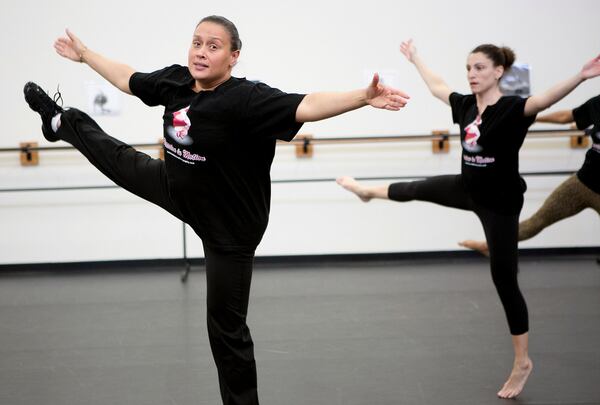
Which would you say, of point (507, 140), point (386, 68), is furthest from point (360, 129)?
point (507, 140)

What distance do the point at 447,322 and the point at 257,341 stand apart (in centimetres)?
116

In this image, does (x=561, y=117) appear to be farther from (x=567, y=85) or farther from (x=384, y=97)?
(x=384, y=97)

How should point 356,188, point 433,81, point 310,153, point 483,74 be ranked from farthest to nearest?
point 310,153
point 356,188
point 433,81
point 483,74

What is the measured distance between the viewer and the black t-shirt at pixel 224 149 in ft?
7.54

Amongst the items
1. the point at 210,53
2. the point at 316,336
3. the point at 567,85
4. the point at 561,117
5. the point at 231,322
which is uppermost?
the point at 210,53

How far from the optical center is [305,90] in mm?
5934

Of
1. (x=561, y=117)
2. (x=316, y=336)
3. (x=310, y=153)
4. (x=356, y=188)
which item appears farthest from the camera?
(x=310, y=153)

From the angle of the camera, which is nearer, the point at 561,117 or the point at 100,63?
the point at 100,63

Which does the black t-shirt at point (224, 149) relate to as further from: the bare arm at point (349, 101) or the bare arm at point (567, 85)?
the bare arm at point (567, 85)

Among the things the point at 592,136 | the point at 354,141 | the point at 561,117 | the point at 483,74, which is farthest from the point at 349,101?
the point at 354,141

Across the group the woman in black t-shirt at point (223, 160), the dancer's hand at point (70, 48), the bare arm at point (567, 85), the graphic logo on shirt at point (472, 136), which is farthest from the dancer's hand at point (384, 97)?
the dancer's hand at point (70, 48)

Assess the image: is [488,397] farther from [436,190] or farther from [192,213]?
[192,213]

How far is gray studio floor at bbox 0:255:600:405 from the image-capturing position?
317cm

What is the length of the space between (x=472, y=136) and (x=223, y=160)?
127 cm
